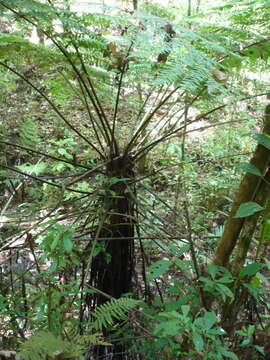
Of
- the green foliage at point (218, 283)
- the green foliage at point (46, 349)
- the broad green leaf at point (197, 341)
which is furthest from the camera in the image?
the green foliage at point (218, 283)

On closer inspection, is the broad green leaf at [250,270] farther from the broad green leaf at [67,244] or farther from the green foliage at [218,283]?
the broad green leaf at [67,244]

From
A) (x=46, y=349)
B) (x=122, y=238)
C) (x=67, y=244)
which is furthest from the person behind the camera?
(x=122, y=238)

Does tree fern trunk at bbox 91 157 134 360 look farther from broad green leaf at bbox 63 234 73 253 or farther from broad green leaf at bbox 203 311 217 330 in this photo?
broad green leaf at bbox 203 311 217 330

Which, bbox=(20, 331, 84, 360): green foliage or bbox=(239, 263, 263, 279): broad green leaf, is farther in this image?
bbox=(239, 263, 263, 279): broad green leaf

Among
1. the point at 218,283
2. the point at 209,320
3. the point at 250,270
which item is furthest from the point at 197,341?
the point at 250,270

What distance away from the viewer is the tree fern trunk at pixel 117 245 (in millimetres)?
1617

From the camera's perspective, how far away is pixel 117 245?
162cm

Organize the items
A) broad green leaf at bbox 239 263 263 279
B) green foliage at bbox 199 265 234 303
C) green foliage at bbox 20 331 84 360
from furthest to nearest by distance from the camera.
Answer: broad green leaf at bbox 239 263 263 279 → green foliage at bbox 199 265 234 303 → green foliage at bbox 20 331 84 360

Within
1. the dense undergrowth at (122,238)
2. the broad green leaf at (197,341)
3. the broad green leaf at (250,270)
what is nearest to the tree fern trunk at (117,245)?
the dense undergrowth at (122,238)

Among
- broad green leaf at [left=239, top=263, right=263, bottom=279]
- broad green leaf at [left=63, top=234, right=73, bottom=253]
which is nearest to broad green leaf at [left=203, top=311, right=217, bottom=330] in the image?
broad green leaf at [left=239, top=263, right=263, bottom=279]

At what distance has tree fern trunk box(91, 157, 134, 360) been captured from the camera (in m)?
1.62

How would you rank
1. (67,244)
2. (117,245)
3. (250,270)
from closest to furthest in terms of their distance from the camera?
(67,244), (250,270), (117,245)

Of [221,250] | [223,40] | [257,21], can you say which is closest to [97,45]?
[223,40]

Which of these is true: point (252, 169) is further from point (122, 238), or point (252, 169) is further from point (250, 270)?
point (122, 238)
